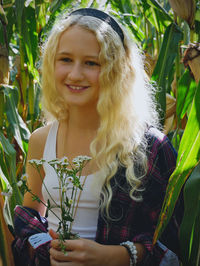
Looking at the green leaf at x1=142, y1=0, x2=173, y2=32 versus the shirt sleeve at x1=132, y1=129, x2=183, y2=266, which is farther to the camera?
the green leaf at x1=142, y1=0, x2=173, y2=32

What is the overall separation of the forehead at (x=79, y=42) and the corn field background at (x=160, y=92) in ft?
0.71

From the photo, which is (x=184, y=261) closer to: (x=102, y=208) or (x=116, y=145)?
(x=102, y=208)

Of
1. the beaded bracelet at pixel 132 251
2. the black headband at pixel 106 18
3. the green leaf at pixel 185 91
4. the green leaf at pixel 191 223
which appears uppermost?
the black headband at pixel 106 18

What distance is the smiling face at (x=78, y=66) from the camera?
979mm

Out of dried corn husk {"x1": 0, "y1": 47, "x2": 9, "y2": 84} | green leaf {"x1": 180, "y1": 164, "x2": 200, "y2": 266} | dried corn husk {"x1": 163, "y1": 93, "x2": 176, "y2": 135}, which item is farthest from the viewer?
dried corn husk {"x1": 163, "y1": 93, "x2": 176, "y2": 135}

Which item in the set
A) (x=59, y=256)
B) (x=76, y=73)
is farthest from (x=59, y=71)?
(x=59, y=256)

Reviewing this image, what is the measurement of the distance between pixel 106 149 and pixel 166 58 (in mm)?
463

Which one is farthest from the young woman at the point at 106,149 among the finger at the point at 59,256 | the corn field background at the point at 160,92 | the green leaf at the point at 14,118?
the green leaf at the point at 14,118

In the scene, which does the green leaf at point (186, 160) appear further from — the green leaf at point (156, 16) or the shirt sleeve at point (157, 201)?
the green leaf at point (156, 16)

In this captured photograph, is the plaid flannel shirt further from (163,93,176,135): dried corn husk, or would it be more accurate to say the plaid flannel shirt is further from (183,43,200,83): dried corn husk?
(163,93,176,135): dried corn husk

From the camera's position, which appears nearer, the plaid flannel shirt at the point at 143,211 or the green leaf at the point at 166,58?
the plaid flannel shirt at the point at 143,211

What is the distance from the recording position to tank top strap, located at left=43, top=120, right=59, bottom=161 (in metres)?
1.07

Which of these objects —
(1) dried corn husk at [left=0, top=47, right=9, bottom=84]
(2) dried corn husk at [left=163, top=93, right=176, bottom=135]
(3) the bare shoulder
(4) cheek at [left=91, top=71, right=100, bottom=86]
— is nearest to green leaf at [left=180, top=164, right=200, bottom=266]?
(4) cheek at [left=91, top=71, right=100, bottom=86]

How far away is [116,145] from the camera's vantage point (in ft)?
3.32
